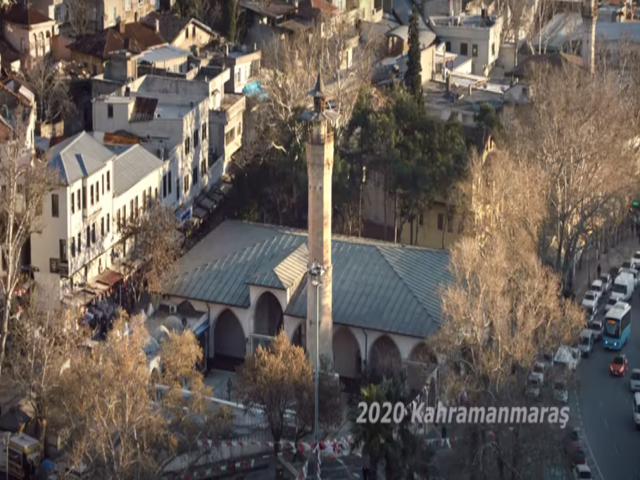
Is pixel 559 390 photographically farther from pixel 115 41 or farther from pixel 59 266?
pixel 115 41

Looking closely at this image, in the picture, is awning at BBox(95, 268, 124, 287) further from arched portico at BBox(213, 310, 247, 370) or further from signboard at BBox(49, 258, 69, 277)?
arched portico at BBox(213, 310, 247, 370)

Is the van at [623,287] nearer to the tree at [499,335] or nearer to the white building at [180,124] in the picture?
the tree at [499,335]

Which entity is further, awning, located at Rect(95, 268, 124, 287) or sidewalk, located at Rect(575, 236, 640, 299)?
sidewalk, located at Rect(575, 236, 640, 299)

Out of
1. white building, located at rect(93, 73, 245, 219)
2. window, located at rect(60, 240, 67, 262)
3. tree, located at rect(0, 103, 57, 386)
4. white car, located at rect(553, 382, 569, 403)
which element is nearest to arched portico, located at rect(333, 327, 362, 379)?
white car, located at rect(553, 382, 569, 403)

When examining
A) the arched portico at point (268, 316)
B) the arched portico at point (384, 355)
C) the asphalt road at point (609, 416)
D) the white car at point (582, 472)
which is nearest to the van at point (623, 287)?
the asphalt road at point (609, 416)

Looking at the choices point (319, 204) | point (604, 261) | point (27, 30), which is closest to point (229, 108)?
point (27, 30)
